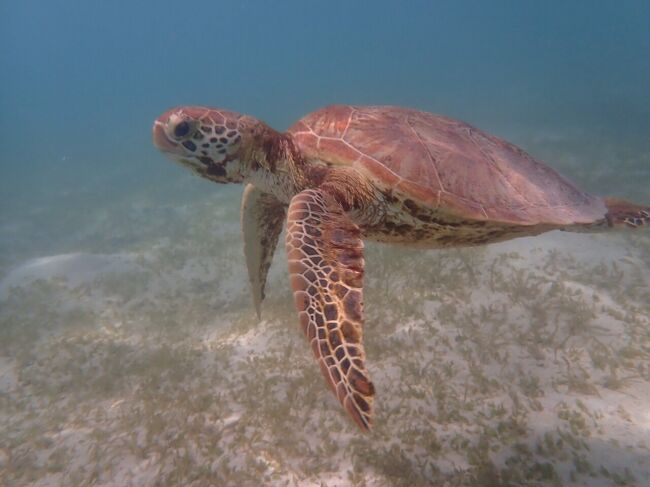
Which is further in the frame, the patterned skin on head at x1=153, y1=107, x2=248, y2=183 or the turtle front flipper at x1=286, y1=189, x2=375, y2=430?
the patterned skin on head at x1=153, y1=107, x2=248, y2=183

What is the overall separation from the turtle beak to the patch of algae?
236 cm

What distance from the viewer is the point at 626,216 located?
328cm

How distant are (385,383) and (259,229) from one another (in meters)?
2.03

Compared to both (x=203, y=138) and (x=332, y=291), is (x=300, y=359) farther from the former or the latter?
(x=203, y=138)

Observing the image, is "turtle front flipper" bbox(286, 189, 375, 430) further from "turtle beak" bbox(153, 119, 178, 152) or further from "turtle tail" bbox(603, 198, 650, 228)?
"turtle tail" bbox(603, 198, 650, 228)

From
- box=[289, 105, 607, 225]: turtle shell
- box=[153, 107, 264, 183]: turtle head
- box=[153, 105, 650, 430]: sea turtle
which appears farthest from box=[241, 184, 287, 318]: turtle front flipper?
box=[289, 105, 607, 225]: turtle shell

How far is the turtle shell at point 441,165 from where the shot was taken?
2.61 meters

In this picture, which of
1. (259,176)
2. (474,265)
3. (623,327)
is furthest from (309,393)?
(623,327)

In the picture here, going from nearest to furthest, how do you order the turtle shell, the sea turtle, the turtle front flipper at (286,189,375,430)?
the turtle front flipper at (286,189,375,430) → the sea turtle → the turtle shell

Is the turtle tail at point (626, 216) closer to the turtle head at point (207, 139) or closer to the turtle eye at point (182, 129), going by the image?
the turtle head at point (207, 139)

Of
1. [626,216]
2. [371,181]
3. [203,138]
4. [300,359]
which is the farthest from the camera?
[300,359]

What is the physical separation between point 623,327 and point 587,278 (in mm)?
936

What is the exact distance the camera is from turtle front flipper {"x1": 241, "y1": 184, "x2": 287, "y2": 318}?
3.82m

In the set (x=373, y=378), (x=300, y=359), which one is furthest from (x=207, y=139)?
(x=373, y=378)
